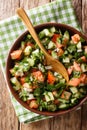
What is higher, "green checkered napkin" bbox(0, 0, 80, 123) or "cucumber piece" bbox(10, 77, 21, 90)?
"green checkered napkin" bbox(0, 0, 80, 123)

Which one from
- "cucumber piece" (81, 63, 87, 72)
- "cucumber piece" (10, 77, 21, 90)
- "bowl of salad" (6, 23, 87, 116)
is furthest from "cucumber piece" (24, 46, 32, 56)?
"cucumber piece" (81, 63, 87, 72)

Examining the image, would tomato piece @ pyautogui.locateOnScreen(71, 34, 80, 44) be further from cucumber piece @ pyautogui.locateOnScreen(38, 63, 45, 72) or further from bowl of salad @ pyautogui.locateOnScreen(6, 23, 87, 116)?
cucumber piece @ pyautogui.locateOnScreen(38, 63, 45, 72)

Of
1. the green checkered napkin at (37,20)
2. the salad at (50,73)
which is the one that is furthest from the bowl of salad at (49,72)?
the green checkered napkin at (37,20)

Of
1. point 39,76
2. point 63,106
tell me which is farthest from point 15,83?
point 63,106

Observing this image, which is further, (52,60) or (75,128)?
(75,128)

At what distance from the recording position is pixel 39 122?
1677 mm

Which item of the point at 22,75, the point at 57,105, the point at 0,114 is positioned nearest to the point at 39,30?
the point at 22,75

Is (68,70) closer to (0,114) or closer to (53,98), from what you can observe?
(53,98)

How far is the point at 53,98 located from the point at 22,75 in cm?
15

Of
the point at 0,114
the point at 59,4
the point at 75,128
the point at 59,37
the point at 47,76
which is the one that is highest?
the point at 59,4

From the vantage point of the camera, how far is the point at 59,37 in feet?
5.05

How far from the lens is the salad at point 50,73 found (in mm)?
1507

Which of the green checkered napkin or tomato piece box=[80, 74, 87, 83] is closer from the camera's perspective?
tomato piece box=[80, 74, 87, 83]

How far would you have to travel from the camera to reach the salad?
4.94ft
